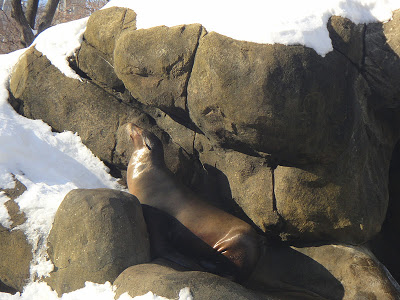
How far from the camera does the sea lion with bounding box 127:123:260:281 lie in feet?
16.2

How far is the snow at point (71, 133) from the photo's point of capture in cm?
446

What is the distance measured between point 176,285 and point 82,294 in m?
0.91

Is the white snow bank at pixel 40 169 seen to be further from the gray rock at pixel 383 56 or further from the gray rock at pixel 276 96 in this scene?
the gray rock at pixel 383 56

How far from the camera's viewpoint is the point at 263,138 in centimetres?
461

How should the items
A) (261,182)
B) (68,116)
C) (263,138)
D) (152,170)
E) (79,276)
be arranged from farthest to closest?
(68,116) < (152,170) < (261,182) < (263,138) < (79,276)

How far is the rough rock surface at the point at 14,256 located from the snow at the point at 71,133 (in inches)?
2.2

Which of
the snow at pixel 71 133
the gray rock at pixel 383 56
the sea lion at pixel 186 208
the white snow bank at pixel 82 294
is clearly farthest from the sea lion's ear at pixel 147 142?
the gray rock at pixel 383 56

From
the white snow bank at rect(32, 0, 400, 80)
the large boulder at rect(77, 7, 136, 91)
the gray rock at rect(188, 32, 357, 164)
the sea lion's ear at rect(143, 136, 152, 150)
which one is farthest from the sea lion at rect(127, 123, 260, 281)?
the white snow bank at rect(32, 0, 400, 80)

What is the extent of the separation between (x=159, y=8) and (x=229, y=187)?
2051 mm

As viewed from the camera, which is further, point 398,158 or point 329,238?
point 398,158

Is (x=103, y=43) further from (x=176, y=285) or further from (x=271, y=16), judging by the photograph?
(x=176, y=285)

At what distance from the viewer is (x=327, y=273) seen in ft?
16.5

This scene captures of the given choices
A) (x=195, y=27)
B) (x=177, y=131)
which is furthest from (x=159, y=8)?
(x=177, y=131)

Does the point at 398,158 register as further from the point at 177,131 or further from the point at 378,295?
the point at 177,131
